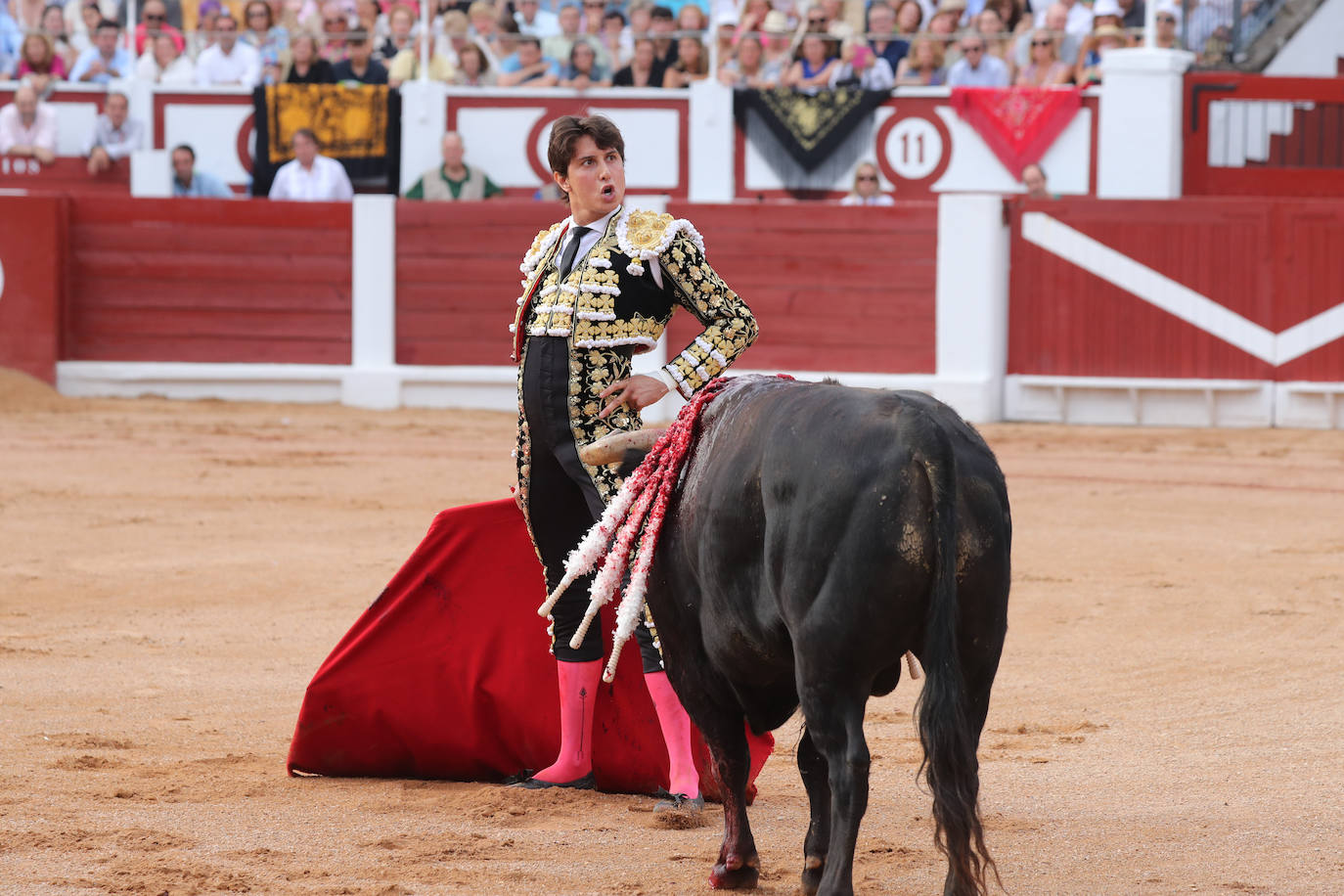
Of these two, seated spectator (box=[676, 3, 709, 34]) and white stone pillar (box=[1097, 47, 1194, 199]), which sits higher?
seated spectator (box=[676, 3, 709, 34])

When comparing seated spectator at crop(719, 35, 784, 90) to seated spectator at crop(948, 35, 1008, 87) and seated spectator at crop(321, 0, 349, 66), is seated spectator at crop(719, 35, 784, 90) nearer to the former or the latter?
seated spectator at crop(948, 35, 1008, 87)

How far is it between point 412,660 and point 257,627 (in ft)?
5.64

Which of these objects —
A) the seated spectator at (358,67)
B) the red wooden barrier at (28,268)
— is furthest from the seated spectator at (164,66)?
the red wooden barrier at (28,268)

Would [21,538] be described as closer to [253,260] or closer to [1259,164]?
[253,260]

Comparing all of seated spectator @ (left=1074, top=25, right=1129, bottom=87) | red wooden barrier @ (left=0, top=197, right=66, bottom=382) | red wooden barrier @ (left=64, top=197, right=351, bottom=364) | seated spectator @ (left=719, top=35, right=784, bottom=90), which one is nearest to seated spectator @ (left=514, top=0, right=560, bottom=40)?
seated spectator @ (left=719, top=35, right=784, bottom=90)

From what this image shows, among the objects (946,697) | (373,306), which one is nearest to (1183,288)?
(373,306)

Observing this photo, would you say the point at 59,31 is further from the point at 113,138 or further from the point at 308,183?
the point at 308,183

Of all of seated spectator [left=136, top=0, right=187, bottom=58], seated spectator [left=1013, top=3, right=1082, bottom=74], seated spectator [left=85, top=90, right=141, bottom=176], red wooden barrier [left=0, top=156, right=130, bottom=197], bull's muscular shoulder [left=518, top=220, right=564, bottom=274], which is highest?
seated spectator [left=136, top=0, right=187, bottom=58]

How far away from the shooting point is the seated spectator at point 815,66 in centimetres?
1216

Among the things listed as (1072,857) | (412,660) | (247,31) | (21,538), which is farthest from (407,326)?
(1072,857)

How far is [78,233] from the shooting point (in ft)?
38.3

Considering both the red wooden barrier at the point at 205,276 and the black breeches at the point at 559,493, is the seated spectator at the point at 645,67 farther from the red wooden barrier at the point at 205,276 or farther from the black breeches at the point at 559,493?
the black breeches at the point at 559,493

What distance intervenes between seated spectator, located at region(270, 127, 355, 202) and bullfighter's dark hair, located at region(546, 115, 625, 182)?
9.04m

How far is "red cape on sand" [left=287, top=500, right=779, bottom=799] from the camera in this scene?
12.1 feet
